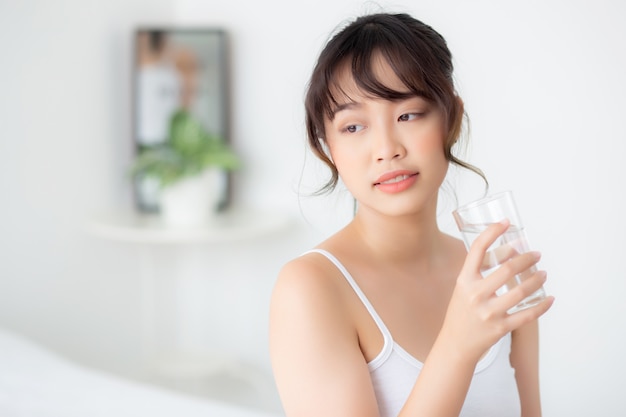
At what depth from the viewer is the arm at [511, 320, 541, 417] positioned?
4.51 ft

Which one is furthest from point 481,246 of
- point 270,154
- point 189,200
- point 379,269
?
point 270,154

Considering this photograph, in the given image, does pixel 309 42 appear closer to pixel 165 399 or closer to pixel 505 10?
pixel 505 10

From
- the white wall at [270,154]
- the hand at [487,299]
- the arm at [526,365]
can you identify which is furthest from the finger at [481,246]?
the white wall at [270,154]

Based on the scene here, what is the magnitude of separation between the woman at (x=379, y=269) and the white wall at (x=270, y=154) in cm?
130

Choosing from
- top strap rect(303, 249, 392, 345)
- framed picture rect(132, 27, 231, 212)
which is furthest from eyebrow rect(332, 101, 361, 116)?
framed picture rect(132, 27, 231, 212)

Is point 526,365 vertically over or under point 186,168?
under

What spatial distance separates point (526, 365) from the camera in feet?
4.52

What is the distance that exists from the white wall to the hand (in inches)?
64.5

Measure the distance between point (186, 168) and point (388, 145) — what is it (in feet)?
6.22

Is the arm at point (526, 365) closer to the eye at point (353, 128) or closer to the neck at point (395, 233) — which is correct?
the neck at point (395, 233)

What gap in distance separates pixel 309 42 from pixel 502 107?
0.81 meters

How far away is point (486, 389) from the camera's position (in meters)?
1.23

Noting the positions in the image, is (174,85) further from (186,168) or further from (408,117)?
(408,117)

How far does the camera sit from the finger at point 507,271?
35.1 inches
